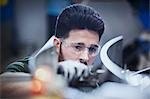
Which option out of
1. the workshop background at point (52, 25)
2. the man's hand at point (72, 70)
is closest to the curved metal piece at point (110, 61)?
the workshop background at point (52, 25)

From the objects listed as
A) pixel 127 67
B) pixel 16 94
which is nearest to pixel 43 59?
pixel 16 94

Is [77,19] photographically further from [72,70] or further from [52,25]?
[72,70]

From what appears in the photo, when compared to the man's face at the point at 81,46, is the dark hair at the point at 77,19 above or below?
above

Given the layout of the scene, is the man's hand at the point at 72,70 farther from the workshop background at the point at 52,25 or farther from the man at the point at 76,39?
the workshop background at the point at 52,25

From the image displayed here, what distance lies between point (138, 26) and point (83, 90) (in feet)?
1.84

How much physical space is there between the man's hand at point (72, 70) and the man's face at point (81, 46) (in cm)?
3

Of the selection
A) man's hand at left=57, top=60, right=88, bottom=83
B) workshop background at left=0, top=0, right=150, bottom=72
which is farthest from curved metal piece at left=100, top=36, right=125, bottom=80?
man's hand at left=57, top=60, right=88, bottom=83

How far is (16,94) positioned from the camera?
3.03 metres

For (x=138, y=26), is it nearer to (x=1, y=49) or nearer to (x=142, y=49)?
(x=142, y=49)

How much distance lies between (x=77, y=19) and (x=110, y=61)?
1.16 ft

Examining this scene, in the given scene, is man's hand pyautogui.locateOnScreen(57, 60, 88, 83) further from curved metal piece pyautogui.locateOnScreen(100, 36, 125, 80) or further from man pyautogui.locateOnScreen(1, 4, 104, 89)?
curved metal piece pyautogui.locateOnScreen(100, 36, 125, 80)

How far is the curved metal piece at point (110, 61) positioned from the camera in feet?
9.67

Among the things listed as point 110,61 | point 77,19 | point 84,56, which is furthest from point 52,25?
point 110,61

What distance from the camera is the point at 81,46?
294 centimetres
